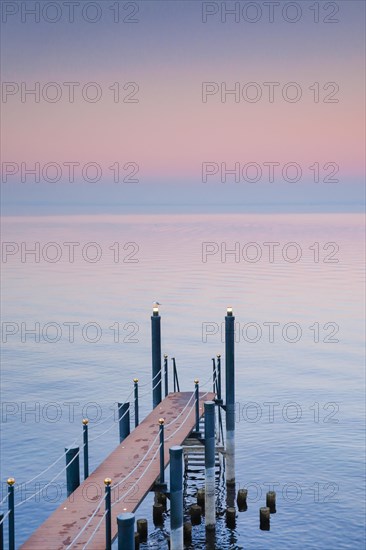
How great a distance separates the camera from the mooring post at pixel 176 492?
1803 cm

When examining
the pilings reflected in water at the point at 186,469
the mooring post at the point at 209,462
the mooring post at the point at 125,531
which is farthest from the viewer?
the mooring post at the point at 209,462

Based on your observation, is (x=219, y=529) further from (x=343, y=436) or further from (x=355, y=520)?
(x=343, y=436)

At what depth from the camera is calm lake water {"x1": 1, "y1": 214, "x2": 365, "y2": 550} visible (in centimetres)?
2659

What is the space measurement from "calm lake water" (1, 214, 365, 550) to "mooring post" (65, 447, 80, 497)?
5.45 m

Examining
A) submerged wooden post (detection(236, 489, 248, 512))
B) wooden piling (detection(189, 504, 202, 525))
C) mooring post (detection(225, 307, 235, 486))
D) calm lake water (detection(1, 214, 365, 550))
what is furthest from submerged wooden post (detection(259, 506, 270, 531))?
mooring post (detection(225, 307, 235, 486))

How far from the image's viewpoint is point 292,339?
199ft

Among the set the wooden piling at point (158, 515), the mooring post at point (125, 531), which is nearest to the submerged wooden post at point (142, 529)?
the wooden piling at point (158, 515)

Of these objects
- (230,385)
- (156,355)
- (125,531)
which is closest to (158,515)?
(230,385)

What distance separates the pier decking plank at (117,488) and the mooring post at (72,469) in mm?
274

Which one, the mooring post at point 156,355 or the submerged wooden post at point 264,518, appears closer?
the submerged wooden post at point 264,518

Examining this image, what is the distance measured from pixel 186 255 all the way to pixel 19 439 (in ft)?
313

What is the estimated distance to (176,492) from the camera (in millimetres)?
18156

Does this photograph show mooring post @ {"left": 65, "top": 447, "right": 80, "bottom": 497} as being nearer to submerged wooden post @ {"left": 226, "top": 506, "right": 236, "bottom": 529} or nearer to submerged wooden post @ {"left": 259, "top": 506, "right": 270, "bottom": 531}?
submerged wooden post @ {"left": 226, "top": 506, "right": 236, "bottom": 529}

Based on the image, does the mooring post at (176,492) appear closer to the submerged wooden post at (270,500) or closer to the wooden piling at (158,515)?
the wooden piling at (158,515)
